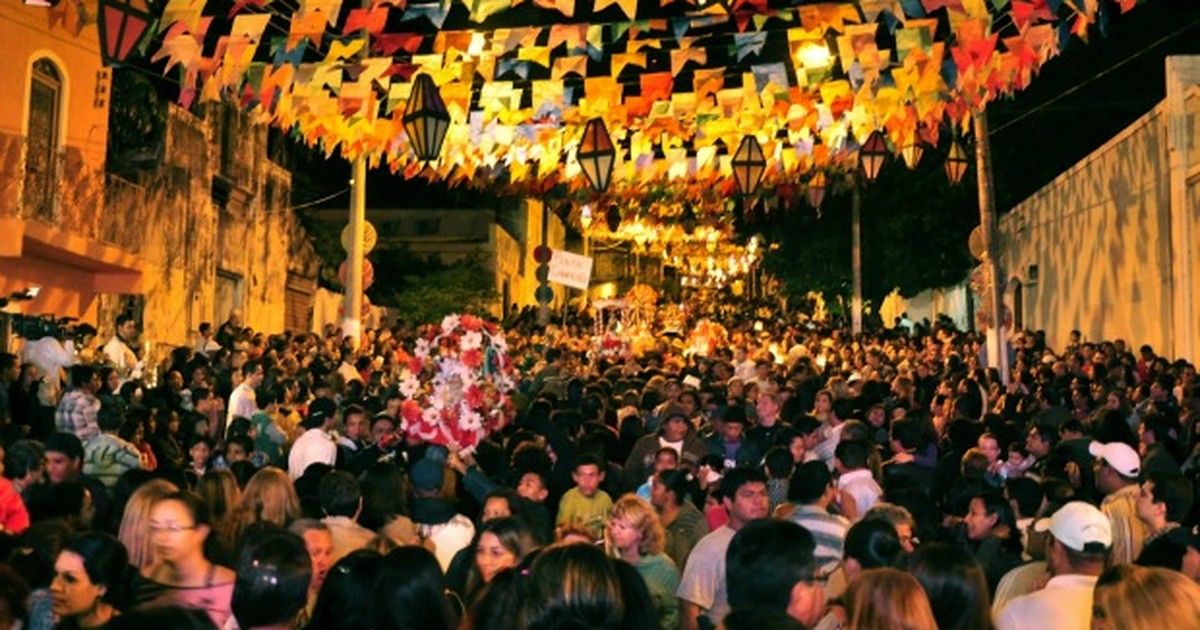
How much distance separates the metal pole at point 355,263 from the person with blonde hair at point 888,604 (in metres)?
20.9

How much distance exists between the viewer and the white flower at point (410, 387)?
42.9 feet

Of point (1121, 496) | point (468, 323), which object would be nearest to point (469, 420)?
point (468, 323)

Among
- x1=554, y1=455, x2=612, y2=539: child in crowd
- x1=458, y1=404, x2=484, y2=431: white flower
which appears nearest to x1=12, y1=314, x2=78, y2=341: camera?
x1=458, y1=404, x2=484, y2=431: white flower

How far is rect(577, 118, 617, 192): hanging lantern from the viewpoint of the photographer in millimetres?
18797

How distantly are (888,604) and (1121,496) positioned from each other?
4.42 m

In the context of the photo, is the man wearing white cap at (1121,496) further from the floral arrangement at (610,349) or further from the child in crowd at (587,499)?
the floral arrangement at (610,349)

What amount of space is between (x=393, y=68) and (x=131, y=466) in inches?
356

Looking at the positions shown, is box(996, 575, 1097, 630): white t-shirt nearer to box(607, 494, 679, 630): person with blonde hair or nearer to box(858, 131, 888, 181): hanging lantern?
box(607, 494, 679, 630): person with blonde hair

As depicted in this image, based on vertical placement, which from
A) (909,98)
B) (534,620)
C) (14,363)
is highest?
(909,98)

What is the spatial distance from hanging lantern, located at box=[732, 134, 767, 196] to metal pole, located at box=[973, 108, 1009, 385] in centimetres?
330

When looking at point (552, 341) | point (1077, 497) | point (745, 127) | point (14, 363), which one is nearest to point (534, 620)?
point (1077, 497)

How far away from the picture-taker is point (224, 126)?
28781mm

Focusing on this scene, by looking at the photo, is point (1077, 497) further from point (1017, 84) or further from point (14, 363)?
point (14, 363)


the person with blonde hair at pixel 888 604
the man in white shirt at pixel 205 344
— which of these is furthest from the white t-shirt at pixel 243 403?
the person with blonde hair at pixel 888 604
